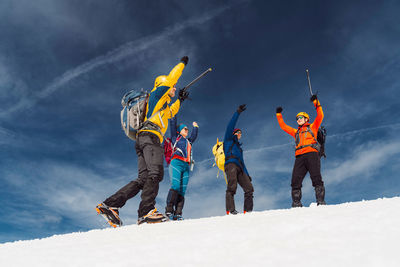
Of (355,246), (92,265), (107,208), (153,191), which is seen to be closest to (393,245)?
(355,246)

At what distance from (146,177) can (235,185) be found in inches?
108

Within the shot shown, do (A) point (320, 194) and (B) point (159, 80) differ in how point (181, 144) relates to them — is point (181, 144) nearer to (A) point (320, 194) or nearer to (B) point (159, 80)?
(B) point (159, 80)

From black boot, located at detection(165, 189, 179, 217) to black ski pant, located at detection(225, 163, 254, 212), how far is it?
1.62m

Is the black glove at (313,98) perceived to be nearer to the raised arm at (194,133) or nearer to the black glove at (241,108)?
the black glove at (241,108)

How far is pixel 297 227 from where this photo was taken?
9.96 feet

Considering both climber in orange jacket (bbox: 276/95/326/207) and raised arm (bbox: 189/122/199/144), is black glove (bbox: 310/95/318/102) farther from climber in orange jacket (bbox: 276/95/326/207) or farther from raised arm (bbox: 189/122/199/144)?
raised arm (bbox: 189/122/199/144)

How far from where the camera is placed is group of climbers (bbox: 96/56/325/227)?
5.38 m

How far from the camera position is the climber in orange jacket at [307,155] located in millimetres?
7031

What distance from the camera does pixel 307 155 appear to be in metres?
7.31

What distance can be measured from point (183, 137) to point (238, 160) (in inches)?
89.3

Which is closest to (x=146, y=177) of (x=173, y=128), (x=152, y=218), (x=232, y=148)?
(x=152, y=218)

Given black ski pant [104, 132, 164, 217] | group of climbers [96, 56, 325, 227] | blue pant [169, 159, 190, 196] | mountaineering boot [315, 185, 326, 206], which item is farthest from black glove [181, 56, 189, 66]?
mountaineering boot [315, 185, 326, 206]

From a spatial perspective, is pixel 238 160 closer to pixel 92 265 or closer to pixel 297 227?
pixel 297 227

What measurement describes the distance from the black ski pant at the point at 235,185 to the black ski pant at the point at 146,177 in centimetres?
247
